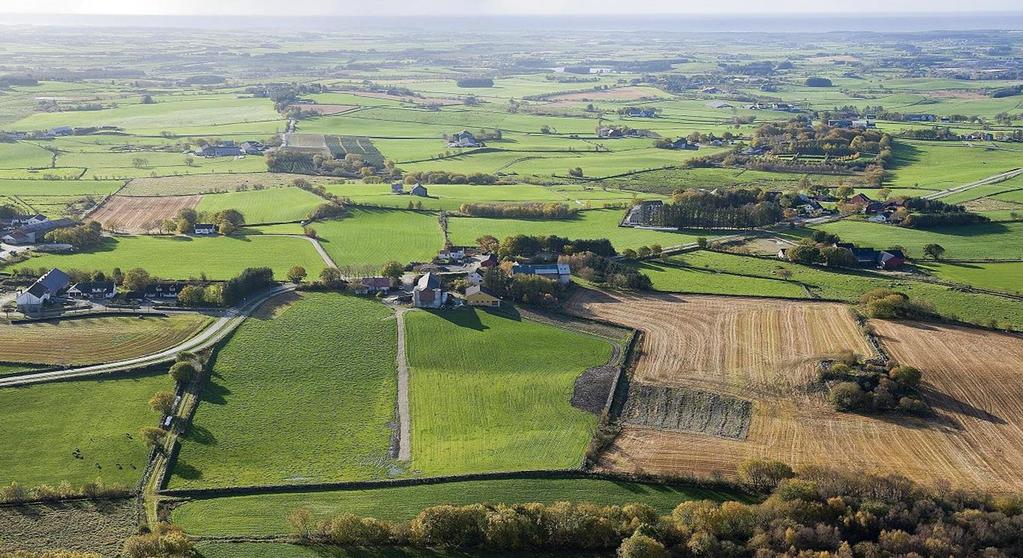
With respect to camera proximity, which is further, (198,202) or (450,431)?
(198,202)

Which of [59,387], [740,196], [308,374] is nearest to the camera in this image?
[59,387]

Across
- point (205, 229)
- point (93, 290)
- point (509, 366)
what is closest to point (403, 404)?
point (509, 366)

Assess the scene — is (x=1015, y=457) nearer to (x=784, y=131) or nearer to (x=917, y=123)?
(x=784, y=131)

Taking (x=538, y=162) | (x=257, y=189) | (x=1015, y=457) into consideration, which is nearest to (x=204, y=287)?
→ (x=257, y=189)

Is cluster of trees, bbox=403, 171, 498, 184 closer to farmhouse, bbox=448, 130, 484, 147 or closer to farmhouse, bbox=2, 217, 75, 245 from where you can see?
farmhouse, bbox=448, 130, 484, 147

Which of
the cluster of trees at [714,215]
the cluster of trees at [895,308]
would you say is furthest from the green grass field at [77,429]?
the cluster of trees at [714,215]

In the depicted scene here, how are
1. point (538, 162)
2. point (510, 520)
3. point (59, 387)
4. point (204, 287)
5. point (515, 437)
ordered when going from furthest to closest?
point (538, 162) → point (204, 287) → point (59, 387) → point (515, 437) → point (510, 520)

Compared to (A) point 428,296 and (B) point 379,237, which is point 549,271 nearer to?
(A) point 428,296
